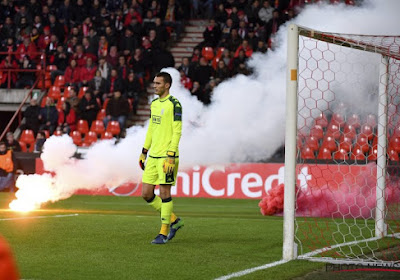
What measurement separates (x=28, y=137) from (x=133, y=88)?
351cm

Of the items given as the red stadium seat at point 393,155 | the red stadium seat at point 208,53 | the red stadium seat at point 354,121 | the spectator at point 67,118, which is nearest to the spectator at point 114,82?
the spectator at point 67,118

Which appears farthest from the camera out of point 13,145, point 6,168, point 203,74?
point 13,145

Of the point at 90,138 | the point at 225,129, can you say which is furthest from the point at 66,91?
the point at 225,129

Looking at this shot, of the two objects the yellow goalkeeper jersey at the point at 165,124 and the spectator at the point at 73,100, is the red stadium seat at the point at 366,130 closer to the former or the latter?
the yellow goalkeeper jersey at the point at 165,124

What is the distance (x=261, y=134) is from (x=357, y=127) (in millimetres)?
2604

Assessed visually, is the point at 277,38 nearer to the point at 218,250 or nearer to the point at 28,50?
the point at 28,50

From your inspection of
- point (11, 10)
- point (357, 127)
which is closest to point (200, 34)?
point (11, 10)

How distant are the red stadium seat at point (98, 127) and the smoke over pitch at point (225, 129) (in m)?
3.57

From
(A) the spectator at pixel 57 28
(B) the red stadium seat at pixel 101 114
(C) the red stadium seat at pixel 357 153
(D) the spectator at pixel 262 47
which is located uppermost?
(A) the spectator at pixel 57 28

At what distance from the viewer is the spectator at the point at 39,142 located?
20.2 metres

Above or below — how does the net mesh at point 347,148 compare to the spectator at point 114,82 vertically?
below

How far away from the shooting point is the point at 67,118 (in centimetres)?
2206

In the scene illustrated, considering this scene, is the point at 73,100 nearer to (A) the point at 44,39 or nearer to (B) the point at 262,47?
(A) the point at 44,39

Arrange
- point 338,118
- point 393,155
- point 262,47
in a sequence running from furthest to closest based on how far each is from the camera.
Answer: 1. point 262,47
2. point 338,118
3. point 393,155
